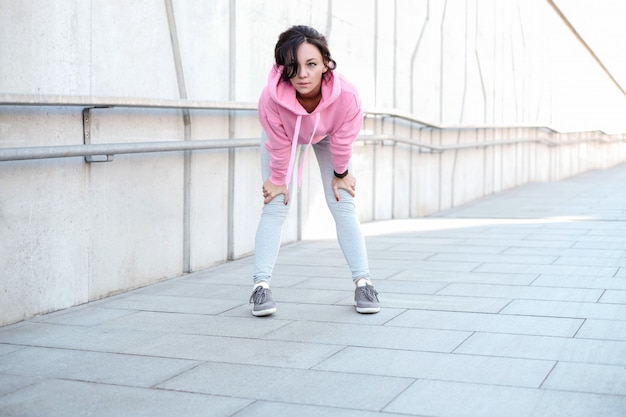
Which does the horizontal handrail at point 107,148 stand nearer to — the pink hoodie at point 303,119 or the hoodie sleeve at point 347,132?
the pink hoodie at point 303,119

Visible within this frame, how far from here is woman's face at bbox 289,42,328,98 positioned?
413 cm

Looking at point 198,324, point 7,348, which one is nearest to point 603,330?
point 198,324

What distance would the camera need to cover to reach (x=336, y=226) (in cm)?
457

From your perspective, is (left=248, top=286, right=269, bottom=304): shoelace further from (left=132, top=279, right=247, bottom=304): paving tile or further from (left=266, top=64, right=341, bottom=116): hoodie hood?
(left=266, top=64, right=341, bottom=116): hoodie hood

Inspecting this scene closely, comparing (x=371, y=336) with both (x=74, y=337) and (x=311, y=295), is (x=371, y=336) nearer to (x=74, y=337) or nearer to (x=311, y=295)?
(x=311, y=295)

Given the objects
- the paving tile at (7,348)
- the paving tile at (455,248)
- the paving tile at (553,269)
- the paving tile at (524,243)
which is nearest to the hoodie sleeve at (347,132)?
the paving tile at (7,348)

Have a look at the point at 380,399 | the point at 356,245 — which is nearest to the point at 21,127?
the point at 356,245

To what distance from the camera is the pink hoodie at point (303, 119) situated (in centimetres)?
423

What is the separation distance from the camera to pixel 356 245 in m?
4.62

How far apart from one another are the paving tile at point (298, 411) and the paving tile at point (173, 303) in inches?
65.9

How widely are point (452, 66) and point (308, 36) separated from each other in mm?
8143

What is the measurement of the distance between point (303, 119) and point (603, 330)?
5.17ft

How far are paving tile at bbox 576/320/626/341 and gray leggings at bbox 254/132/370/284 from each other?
106 cm

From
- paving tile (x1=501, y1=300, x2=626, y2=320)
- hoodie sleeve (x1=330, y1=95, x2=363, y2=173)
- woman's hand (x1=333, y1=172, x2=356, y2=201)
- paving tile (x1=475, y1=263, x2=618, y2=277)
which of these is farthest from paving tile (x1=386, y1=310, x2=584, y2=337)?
paving tile (x1=475, y1=263, x2=618, y2=277)
